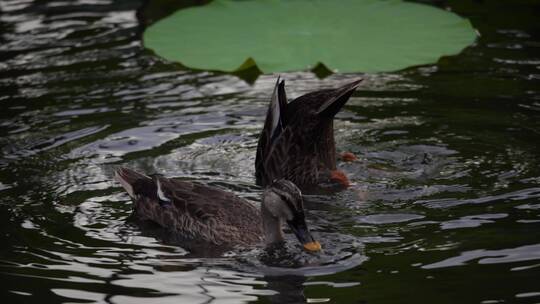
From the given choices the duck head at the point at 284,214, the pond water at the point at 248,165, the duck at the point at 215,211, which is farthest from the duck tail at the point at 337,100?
the duck head at the point at 284,214

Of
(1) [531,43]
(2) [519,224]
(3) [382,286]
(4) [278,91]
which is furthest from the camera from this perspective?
(1) [531,43]

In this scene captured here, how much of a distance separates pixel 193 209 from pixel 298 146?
5.43 ft

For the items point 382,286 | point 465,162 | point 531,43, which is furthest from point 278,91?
point 531,43

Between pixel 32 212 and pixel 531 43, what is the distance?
649cm

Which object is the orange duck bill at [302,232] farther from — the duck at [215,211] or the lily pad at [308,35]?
the lily pad at [308,35]

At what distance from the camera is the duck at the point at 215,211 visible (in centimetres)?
811

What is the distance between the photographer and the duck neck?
8.25 m

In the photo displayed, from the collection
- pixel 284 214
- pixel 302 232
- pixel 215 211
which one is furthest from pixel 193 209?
pixel 302 232

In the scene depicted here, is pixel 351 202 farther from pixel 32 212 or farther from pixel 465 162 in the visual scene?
pixel 32 212

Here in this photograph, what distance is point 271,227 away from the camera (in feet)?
27.1

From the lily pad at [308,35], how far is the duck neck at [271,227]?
3.25 metres

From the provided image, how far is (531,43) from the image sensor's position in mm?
12867

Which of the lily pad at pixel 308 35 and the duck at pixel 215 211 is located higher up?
the lily pad at pixel 308 35

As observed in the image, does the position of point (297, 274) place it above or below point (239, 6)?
below
